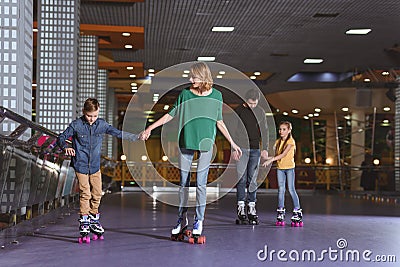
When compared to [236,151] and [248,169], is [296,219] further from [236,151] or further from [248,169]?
[236,151]

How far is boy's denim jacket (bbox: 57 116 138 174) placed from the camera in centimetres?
532

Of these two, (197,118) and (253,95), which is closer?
(197,118)

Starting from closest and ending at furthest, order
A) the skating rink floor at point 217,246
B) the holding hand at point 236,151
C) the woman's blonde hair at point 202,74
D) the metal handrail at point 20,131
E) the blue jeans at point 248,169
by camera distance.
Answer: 1. the skating rink floor at point 217,246
2. the metal handrail at point 20,131
3. the woman's blonde hair at point 202,74
4. the holding hand at point 236,151
5. the blue jeans at point 248,169

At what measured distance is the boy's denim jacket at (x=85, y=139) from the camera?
5.32 metres

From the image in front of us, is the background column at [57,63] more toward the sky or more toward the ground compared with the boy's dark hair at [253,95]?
more toward the sky

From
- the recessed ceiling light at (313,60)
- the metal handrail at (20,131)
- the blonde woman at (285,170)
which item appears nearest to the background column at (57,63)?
the blonde woman at (285,170)

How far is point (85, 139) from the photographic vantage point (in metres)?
5.34

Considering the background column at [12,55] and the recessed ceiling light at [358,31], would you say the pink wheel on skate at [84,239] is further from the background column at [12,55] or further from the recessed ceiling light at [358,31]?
the recessed ceiling light at [358,31]

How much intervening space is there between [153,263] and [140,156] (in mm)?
31538

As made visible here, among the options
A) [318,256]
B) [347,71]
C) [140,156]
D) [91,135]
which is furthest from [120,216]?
[140,156]

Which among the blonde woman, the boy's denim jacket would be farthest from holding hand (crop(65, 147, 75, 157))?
the blonde woman

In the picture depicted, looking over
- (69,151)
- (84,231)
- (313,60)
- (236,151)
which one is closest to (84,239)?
(84,231)

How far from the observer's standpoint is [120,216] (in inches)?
318

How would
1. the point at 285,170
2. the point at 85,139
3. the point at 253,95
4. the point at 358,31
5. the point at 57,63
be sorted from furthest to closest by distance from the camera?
the point at 358,31, the point at 57,63, the point at 285,170, the point at 253,95, the point at 85,139
